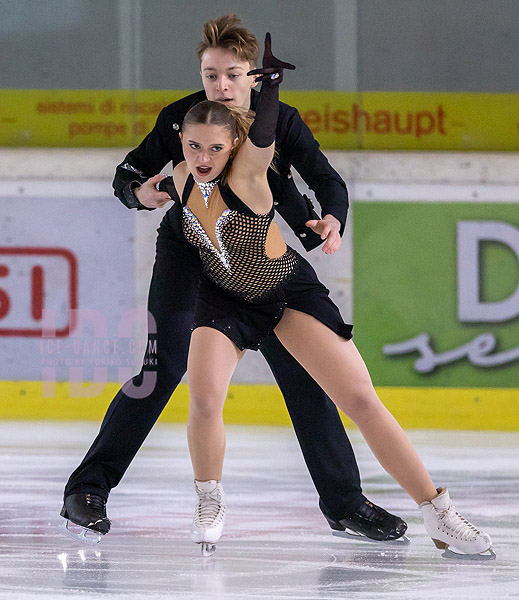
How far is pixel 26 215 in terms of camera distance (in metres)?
4.96

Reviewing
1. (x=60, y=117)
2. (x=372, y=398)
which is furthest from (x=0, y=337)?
(x=372, y=398)

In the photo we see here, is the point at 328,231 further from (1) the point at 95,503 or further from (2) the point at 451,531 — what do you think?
(1) the point at 95,503

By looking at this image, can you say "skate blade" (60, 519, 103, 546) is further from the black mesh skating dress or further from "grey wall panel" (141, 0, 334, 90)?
"grey wall panel" (141, 0, 334, 90)

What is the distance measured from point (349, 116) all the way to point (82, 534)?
326 centimetres

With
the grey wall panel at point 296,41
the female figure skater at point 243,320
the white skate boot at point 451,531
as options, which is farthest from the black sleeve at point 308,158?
the grey wall panel at point 296,41

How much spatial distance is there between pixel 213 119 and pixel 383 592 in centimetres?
100

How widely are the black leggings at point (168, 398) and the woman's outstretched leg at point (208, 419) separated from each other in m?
0.15

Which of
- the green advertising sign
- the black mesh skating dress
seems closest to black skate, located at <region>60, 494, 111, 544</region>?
the black mesh skating dress

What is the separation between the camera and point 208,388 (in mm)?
2215

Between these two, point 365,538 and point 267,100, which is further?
point 365,538

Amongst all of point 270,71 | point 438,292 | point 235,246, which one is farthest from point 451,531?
point 438,292

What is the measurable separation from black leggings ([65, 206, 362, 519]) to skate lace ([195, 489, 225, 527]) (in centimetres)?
23

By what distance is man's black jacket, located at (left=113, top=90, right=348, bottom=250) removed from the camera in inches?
92.9

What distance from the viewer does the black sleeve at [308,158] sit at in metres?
2.37
